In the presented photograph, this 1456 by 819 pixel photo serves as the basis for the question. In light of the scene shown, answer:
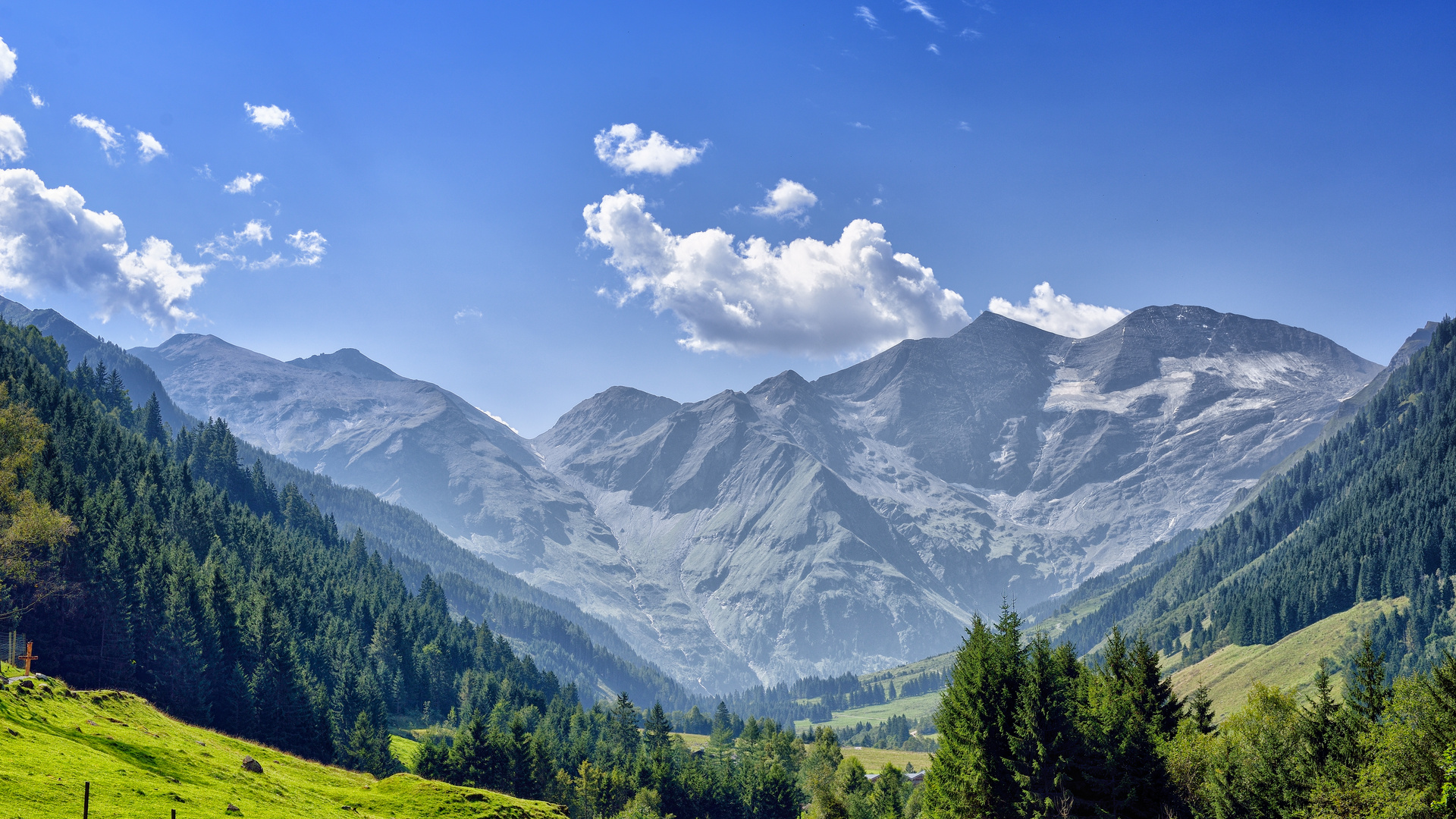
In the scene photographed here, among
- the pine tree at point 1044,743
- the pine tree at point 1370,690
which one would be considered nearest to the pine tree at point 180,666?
the pine tree at point 1044,743

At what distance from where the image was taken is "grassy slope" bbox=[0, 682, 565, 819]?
150 feet

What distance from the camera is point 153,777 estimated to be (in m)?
54.2

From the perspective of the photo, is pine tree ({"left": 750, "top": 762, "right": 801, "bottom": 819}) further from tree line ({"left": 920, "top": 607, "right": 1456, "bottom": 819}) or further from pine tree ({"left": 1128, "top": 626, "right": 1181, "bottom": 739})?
tree line ({"left": 920, "top": 607, "right": 1456, "bottom": 819})

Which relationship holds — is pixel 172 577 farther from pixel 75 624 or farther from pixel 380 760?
pixel 380 760

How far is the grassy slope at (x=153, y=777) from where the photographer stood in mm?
45781

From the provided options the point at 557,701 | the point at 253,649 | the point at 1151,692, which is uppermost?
the point at 1151,692

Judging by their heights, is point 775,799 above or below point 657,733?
below

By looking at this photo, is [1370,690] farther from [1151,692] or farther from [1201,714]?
[1201,714]

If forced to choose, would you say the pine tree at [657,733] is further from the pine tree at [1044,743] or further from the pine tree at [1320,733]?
the pine tree at [1320,733]

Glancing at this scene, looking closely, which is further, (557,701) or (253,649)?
(557,701)

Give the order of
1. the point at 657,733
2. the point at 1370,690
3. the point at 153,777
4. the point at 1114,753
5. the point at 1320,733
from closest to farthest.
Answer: the point at 153,777 → the point at 1320,733 → the point at 1370,690 → the point at 1114,753 → the point at 657,733

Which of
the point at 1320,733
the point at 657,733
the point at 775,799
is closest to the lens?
the point at 1320,733

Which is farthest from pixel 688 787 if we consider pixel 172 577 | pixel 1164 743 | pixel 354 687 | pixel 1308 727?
pixel 1308 727

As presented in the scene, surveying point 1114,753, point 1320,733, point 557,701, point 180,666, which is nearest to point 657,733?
point 557,701
